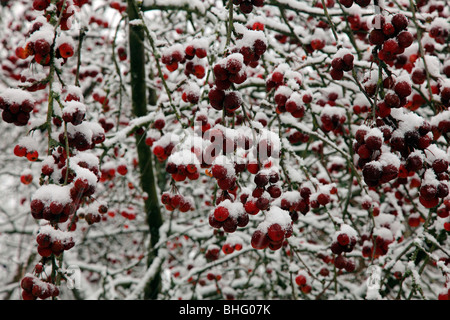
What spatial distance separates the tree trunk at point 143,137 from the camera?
2872mm

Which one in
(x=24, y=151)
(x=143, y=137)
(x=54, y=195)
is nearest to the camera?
(x=54, y=195)

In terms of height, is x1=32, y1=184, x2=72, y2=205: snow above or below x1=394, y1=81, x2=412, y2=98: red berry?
below

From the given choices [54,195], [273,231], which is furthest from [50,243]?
[273,231]

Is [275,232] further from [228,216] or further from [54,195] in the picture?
[54,195]

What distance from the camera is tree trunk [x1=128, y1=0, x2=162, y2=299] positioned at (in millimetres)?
2872

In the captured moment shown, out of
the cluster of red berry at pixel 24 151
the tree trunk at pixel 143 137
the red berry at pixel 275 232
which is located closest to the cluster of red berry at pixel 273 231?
the red berry at pixel 275 232

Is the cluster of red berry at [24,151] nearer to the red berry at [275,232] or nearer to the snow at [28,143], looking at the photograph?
the snow at [28,143]

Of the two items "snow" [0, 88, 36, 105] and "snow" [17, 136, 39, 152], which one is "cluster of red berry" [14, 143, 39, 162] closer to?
"snow" [17, 136, 39, 152]

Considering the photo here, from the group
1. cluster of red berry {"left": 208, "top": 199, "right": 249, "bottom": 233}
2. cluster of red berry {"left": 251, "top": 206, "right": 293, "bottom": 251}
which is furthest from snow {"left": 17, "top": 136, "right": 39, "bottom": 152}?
cluster of red berry {"left": 251, "top": 206, "right": 293, "bottom": 251}

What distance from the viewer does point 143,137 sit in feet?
8.70

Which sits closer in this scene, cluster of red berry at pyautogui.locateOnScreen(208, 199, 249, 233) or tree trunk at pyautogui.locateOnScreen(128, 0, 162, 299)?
cluster of red berry at pyautogui.locateOnScreen(208, 199, 249, 233)

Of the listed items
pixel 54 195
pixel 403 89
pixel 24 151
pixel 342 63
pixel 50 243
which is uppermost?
pixel 342 63

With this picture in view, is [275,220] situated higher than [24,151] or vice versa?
[24,151]

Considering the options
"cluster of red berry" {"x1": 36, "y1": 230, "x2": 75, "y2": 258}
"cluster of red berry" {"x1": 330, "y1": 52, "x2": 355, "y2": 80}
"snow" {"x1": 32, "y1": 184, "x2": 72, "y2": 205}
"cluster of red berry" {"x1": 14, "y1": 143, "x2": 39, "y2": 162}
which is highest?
"cluster of red berry" {"x1": 330, "y1": 52, "x2": 355, "y2": 80}
